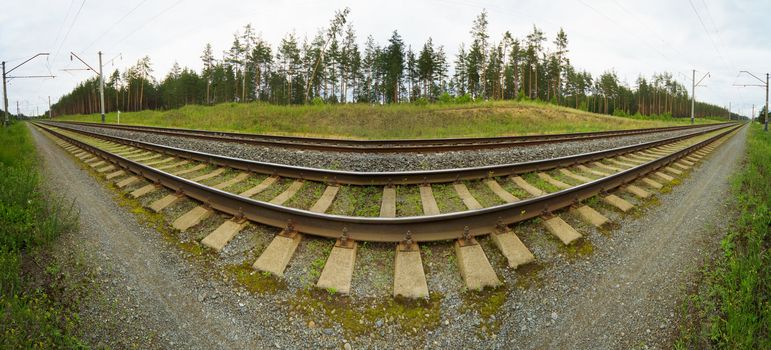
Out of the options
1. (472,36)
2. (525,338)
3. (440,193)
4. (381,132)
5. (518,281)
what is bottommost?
(525,338)

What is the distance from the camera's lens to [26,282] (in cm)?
340

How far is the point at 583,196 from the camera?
5.75m

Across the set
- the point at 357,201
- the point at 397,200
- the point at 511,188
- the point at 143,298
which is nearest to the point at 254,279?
the point at 143,298

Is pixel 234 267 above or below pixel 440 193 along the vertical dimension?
below

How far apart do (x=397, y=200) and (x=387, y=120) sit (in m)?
23.7

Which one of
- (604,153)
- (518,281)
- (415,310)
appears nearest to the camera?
(415,310)

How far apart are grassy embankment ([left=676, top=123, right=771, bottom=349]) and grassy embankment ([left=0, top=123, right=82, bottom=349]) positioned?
4.96 m

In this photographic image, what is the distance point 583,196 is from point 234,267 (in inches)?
207

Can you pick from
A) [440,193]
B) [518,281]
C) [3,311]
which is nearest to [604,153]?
[440,193]

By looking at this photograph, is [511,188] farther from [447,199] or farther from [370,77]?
[370,77]

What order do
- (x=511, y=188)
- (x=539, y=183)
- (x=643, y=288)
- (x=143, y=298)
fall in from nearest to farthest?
(x=143, y=298), (x=643, y=288), (x=511, y=188), (x=539, y=183)

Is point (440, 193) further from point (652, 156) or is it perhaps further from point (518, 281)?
point (652, 156)

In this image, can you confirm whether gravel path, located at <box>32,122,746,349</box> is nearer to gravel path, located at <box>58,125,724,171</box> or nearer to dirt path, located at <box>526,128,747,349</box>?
dirt path, located at <box>526,128,747,349</box>

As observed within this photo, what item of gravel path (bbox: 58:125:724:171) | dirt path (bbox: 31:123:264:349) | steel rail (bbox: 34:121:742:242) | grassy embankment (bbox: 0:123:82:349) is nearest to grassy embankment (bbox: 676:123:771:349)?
steel rail (bbox: 34:121:742:242)
